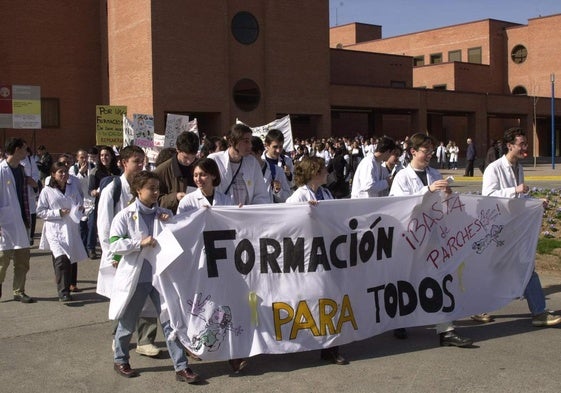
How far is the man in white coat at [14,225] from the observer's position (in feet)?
29.4

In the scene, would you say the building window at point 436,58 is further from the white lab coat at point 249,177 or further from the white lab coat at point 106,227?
the white lab coat at point 106,227

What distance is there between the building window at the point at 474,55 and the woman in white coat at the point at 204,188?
6189 centimetres

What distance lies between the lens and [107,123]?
18.4 metres

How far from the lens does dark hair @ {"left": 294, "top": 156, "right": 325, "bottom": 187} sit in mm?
6340

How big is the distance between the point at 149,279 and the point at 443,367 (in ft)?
8.47

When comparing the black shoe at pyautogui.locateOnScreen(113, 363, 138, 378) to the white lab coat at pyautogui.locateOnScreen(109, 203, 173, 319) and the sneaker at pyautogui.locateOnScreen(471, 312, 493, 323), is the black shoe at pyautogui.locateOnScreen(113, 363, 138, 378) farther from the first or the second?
the sneaker at pyautogui.locateOnScreen(471, 312, 493, 323)

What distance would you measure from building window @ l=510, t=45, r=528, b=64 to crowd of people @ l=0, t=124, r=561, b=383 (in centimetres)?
5740

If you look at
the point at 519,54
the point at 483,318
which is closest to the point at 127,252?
the point at 483,318

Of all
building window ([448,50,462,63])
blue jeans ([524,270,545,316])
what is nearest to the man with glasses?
blue jeans ([524,270,545,316])

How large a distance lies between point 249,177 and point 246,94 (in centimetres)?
3120

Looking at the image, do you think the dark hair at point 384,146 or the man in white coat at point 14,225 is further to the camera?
the man in white coat at point 14,225

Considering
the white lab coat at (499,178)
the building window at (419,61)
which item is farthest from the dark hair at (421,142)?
the building window at (419,61)

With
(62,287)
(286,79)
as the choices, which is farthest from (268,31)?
(62,287)

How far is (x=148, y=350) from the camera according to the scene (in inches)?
253
